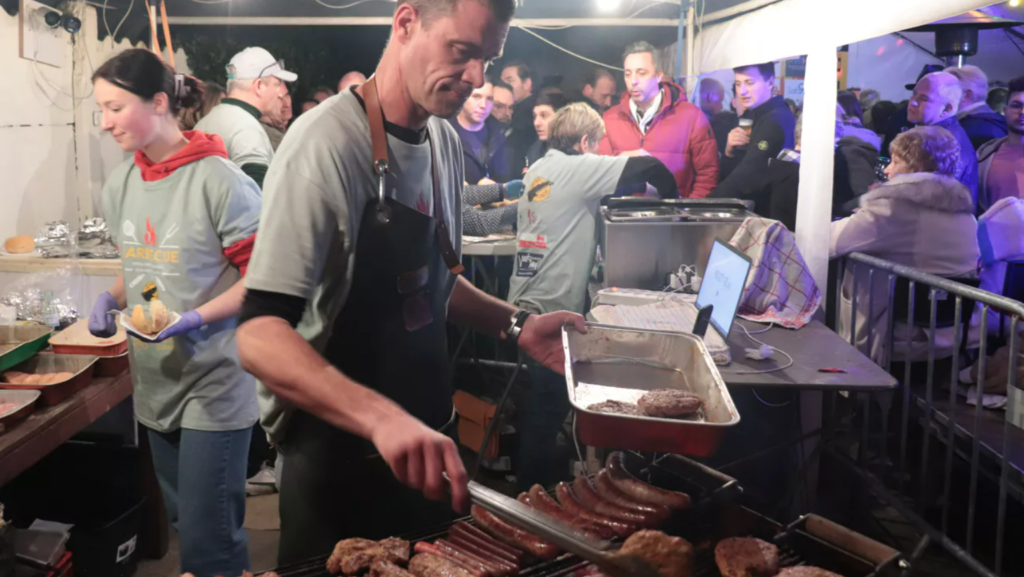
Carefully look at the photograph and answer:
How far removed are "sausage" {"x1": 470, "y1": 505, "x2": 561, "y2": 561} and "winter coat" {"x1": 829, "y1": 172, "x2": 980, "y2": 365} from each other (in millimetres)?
2325

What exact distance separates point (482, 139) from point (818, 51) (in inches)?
90.9

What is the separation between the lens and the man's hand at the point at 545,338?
5.91ft

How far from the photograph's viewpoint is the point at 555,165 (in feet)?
11.8

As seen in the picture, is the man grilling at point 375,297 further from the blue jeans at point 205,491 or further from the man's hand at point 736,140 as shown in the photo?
the man's hand at point 736,140

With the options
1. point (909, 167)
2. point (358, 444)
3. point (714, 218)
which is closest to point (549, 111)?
point (714, 218)

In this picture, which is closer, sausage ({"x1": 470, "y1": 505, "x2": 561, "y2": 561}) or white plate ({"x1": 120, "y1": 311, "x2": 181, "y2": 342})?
sausage ({"x1": 470, "y1": 505, "x2": 561, "y2": 561})

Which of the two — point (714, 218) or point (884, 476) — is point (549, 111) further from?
point (884, 476)

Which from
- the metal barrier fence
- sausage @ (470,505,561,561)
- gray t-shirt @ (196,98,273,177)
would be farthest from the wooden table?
the metal barrier fence

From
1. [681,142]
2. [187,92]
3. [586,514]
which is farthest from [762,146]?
[586,514]

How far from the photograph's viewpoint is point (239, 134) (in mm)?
3051

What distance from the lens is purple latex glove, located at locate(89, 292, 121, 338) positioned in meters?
2.34

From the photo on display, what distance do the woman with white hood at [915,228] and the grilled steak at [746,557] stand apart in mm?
2118

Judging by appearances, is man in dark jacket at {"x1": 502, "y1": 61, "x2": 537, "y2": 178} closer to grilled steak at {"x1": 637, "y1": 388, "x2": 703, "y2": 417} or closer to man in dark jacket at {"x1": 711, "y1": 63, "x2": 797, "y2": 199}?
man in dark jacket at {"x1": 711, "y1": 63, "x2": 797, "y2": 199}

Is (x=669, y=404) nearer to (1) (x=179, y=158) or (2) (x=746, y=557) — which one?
(2) (x=746, y=557)
